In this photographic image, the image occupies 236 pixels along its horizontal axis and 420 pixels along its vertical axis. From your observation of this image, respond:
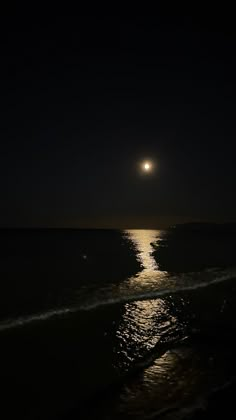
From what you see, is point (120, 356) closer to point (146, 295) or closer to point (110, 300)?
point (110, 300)

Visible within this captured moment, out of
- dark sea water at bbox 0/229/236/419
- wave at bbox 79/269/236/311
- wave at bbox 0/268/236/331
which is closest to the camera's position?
dark sea water at bbox 0/229/236/419

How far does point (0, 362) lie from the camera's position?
9.62 meters

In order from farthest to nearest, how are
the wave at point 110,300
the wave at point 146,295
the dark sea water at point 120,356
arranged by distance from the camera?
the wave at point 146,295 → the wave at point 110,300 → the dark sea water at point 120,356

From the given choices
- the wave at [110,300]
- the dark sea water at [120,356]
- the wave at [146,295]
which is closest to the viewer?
Answer: the dark sea water at [120,356]

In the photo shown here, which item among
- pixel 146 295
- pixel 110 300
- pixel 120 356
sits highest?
pixel 120 356

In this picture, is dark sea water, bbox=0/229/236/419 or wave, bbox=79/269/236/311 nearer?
dark sea water, bbox=0/229/236/419

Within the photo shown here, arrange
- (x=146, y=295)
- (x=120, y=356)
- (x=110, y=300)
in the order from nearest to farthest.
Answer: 1. (x=120, y=356)
2. (x=110, y=300)
3. (x=146, y=295)

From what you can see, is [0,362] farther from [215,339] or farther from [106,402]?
[215,339]

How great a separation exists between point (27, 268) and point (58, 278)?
31.6 ft

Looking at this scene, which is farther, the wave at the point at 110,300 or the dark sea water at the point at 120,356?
the wave at the point at 110,300

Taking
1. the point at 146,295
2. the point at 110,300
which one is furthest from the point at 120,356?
the point at 146,295

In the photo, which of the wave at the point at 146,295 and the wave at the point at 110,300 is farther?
the wave at the point at 146,295

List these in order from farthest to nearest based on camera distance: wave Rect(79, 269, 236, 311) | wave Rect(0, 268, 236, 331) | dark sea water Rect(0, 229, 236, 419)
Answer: wave Rect(79, 269, 236, 311), wave Rect(0, 268, 236, 331), dark sea water Rect(0, 229, 236, 419)

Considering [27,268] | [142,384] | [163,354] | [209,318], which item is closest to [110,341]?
[163,354]
